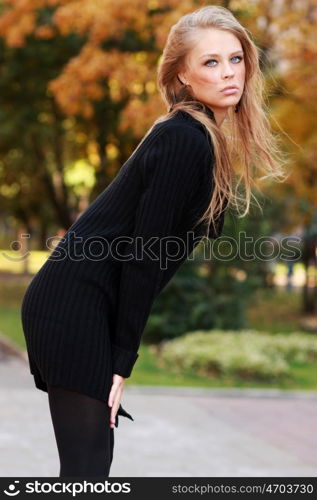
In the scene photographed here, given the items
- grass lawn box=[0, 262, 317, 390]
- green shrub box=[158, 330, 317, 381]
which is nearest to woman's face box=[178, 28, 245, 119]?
grass lawn box=[0, 262, 317, 390]

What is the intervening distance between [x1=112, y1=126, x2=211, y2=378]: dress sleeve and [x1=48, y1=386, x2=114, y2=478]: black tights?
0.21m

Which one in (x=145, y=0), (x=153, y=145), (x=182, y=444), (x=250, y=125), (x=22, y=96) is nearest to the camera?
(x=153, y=145)

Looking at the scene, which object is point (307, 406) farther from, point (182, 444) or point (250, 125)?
point (250, 125)

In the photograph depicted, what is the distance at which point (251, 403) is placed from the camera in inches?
359

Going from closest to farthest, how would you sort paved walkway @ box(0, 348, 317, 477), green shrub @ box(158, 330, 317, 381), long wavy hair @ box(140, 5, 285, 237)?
long wavy hair @ box(140, 5, 285, 237), paved walkway @ box(0, 348, 317, 477), green shrub @ box(158, 330, 317, 381)

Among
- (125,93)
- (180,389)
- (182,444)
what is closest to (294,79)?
(125,93)

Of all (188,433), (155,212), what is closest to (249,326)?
(188,433)

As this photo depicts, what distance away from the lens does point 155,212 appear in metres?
2.31

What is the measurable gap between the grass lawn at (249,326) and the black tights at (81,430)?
7.73m

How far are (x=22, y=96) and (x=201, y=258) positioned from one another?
27.9 feet

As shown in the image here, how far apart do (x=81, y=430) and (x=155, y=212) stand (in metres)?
0.62

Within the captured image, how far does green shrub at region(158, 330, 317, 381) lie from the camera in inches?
417

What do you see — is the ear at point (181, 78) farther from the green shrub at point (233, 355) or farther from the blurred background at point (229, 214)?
the green shrub at point (233, 355)

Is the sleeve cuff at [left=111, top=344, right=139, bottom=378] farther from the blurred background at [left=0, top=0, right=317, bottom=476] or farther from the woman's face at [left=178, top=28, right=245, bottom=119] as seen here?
the blurred background at [left=0, top=0, right=317, bottom=476]
